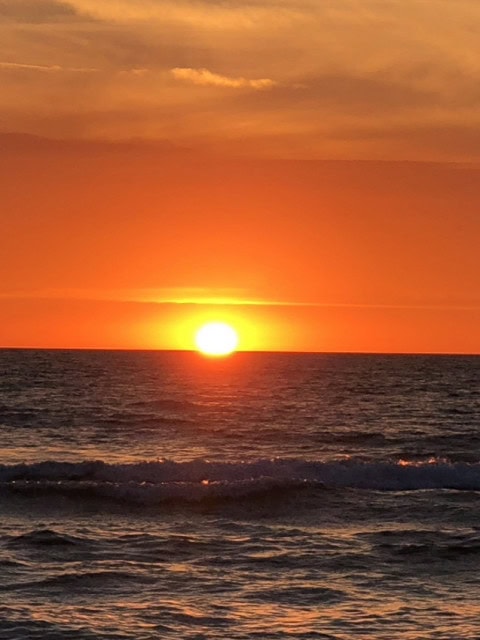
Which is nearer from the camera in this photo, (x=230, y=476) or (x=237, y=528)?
(x=237, y=528)

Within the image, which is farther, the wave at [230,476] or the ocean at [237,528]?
the wave at [230,476]

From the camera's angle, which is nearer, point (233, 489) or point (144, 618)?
point (144, 618)

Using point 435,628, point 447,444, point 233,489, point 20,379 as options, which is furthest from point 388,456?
point 20,379

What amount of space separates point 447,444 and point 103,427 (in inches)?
723

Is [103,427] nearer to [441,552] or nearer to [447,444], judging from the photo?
[447,444]

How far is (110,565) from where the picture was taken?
79.4 ft

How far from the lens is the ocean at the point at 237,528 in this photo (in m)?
20.2

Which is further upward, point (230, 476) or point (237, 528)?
point (230, 476)

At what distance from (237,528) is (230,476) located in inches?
416

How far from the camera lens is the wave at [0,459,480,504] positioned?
118ft

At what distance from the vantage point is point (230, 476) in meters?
40.3

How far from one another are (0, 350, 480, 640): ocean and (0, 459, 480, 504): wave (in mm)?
97

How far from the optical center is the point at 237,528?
29719 millimetres

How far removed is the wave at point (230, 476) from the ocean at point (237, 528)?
10cm
